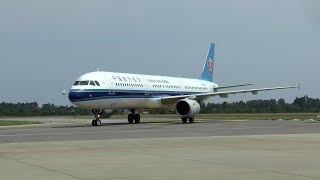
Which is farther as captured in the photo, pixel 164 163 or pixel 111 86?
pixel 111 86

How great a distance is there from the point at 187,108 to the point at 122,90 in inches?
214

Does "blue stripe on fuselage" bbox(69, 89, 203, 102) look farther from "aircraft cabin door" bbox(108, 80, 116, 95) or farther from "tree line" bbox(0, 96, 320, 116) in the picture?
"tree line" bbox(0, 96, 320, 116)

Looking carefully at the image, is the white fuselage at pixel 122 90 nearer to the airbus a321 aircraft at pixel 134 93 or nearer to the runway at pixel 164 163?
the airbus a321 aircraft at pixel 134 93

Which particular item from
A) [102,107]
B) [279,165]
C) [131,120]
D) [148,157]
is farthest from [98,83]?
[279,165]

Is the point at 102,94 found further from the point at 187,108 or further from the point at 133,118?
the point at 187,108

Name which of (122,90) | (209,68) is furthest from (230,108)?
(122,90)

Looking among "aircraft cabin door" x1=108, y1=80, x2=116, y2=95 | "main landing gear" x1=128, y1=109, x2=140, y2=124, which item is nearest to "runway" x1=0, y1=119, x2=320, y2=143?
"aircraft cabin door" x1=108, y1=80, x2=116, y2=95

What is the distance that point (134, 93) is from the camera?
40000 mm

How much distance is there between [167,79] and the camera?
45562 mm

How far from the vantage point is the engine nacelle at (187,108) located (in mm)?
40781

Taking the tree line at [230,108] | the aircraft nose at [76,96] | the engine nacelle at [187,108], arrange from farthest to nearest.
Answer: the tree line at [230,108], the engine nacelle at [187,108], the aircraft nose at [76,96]

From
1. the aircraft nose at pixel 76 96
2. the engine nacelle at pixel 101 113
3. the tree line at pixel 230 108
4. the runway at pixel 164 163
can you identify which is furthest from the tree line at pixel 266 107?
the runway at pixel 164 163

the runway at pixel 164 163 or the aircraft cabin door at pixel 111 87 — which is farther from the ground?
the aircraft cabin door at pixel 111 87

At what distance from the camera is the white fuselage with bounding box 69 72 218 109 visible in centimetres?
3616
